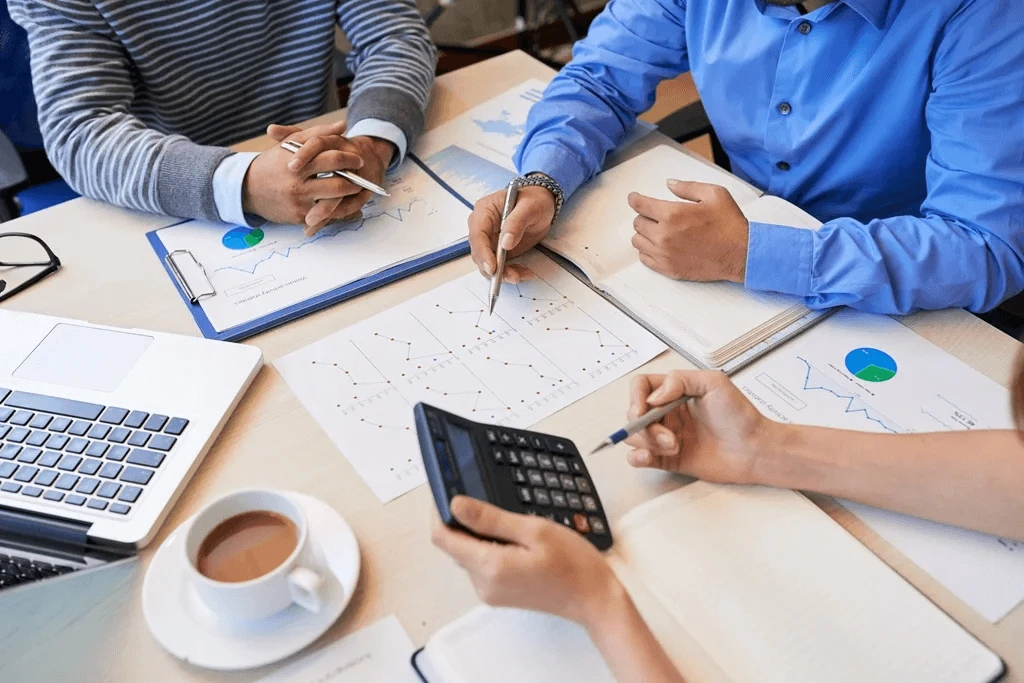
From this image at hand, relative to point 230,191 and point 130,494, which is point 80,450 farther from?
point 230,191

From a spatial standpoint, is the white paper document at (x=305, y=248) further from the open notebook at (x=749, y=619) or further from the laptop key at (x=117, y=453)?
the open notebook at (x=749, y=619)

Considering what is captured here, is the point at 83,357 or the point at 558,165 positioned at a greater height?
the point at 558,165

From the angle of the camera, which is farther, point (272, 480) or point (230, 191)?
point (230, 191)

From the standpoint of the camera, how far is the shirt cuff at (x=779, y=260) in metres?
0.89

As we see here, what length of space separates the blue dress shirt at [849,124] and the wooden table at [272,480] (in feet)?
0.28

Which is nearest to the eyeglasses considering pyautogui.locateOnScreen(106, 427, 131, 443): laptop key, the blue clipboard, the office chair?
the blue clipboard

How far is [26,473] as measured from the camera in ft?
2.41

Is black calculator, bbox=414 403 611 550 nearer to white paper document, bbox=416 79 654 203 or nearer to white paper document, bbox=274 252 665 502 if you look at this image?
white paper document, bbox=274 252 665 502

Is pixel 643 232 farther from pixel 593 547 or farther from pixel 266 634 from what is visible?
pixel 266 634

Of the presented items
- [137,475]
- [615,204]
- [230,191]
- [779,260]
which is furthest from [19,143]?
[779,260]

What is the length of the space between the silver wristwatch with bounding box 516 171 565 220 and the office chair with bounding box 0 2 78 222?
0.76 m

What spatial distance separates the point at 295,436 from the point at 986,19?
2.81 ft

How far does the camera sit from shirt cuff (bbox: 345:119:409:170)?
1.13 metres

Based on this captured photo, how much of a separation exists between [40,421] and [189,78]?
2.29 feet
